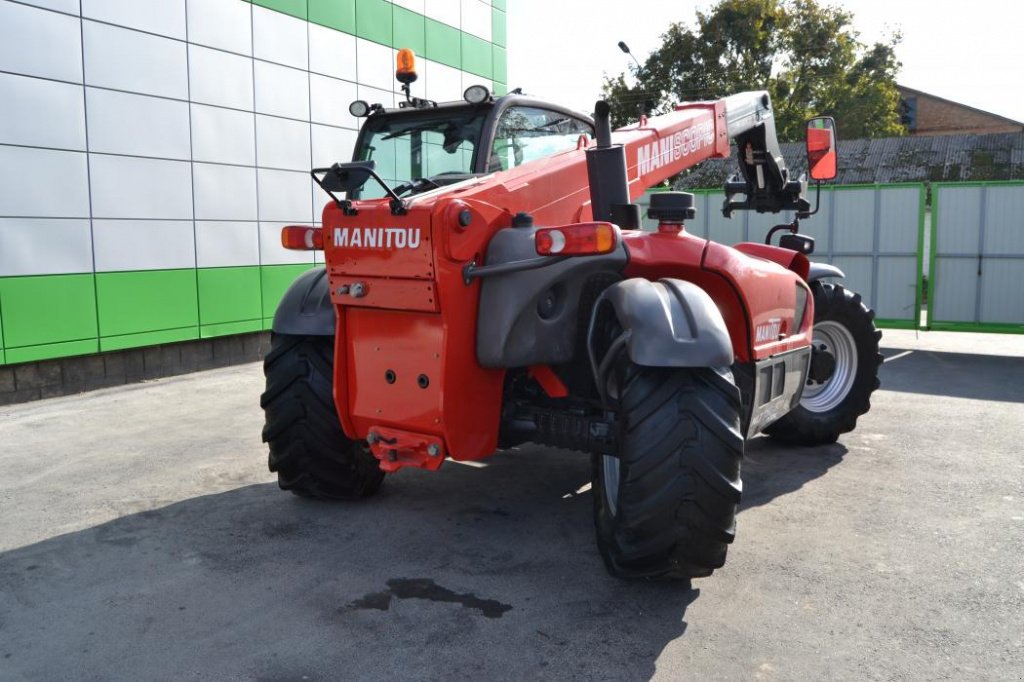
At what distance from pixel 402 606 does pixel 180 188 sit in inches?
308

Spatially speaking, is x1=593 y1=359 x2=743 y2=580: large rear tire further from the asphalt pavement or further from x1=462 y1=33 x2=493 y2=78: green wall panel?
x1=462 y1=33 x2=493 y2=78: green wall panel

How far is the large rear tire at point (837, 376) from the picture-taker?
621 cm

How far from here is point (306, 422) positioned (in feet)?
15.4

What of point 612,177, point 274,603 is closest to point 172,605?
point 274,603

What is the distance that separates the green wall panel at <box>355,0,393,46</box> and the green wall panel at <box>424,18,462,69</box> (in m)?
0.86

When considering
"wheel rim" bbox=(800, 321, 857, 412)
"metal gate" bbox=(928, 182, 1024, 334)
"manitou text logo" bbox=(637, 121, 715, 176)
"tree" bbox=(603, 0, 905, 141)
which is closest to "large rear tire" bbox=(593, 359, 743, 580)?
"manitou text logo" bbox=(637, 121, 715, 176)

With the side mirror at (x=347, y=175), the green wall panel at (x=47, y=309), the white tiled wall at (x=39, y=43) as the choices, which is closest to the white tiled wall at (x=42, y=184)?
the green wall panel at (x=47, y=309)

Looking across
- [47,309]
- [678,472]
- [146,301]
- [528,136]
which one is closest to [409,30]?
[146,301]

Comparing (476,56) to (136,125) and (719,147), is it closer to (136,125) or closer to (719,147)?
(136,125)

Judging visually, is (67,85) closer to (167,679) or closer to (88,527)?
(88,527)

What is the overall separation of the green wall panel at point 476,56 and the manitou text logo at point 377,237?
11.3m

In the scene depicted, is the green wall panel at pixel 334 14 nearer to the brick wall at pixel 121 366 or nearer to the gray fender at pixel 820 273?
the brick wall at pixel 121 366

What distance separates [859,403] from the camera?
6367 mm

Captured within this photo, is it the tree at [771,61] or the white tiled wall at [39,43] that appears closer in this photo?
the white tiled wall at [39,43]
